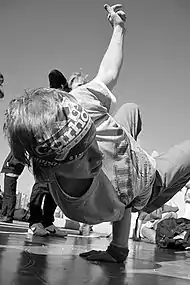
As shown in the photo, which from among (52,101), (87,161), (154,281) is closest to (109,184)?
(87,161)

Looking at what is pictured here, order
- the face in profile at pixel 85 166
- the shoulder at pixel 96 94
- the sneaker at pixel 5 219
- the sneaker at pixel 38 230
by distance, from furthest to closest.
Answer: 1. the sneaker at pixel 5 219
2. the sneaker at pixel 38 230
3. the shoulder at pixel 96 94
4. the face in profile at pixel 85 166

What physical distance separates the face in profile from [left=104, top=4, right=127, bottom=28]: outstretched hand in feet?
2.95

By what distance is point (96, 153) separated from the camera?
4.34ft

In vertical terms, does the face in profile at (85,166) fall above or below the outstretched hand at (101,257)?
above

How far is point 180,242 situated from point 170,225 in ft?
0.94

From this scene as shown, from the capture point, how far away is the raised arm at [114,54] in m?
1.80

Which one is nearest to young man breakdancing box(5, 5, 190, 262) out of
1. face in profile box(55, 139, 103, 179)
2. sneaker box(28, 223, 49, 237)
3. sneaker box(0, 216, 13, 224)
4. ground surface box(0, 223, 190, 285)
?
face in profile box(55, 139, 103, 179)

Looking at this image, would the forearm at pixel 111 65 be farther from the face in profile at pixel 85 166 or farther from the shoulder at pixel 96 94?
the face in profile at pixel 85 166

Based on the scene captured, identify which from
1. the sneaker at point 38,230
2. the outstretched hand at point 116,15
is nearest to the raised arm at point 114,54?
the outstretched hand at point 116,15

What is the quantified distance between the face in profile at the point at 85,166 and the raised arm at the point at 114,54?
1.83ft

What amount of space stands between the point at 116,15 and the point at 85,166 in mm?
1014

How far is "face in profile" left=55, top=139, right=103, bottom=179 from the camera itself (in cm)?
126

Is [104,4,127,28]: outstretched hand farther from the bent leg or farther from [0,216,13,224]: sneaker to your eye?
[0,216,13,224]: sneaker

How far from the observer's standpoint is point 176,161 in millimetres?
2025
